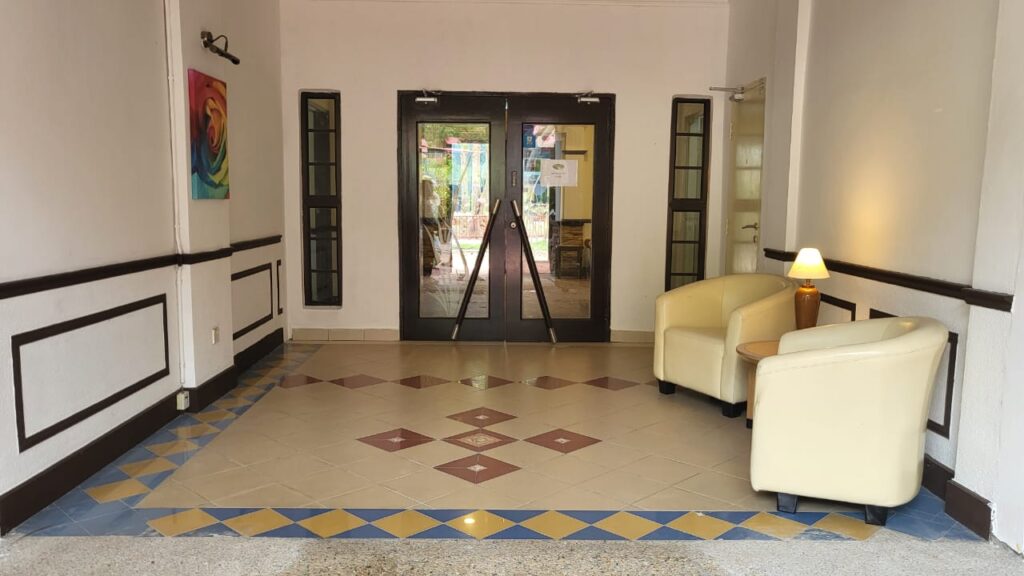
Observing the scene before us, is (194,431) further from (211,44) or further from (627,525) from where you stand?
(627,525)

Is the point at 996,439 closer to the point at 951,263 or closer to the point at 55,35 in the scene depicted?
the point at 951,263

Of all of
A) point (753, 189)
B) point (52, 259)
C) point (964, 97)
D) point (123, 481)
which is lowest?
point (123, 481)

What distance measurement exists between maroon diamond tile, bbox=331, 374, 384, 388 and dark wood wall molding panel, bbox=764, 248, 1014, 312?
125 inches

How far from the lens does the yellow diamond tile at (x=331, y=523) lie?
2.94 metres

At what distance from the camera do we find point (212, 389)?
15.4 ft

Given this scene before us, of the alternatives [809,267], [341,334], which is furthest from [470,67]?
[809,267]

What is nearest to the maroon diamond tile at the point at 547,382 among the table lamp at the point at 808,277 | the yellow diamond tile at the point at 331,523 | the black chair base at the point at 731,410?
the black chair base at the point at 731,410

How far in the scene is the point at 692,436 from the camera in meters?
4.21

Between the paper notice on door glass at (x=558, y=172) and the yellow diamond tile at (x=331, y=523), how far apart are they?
4.20 meters

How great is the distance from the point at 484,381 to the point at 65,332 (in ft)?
9.28

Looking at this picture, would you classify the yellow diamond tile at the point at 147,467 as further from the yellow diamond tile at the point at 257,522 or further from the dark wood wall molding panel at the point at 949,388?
the dark wood wall molding panel at the point at 949,388

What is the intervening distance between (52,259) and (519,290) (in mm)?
4167

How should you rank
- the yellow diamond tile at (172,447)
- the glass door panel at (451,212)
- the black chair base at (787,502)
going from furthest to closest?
the glass door panel at (451,212), the yellow diamond tile at (172,447), the black chair base at (787,502)

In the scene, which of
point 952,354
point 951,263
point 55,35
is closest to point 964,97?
point 951,263
